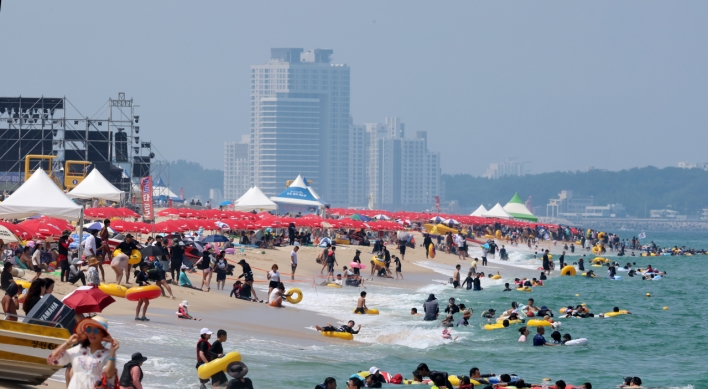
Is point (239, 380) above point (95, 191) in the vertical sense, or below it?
below

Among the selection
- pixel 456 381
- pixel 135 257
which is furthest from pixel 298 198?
pixel 456 381

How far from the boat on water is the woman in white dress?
5.57ft

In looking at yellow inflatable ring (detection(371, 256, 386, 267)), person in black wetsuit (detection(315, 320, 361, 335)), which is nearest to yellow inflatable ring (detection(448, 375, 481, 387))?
person in black wetsuit (detection(315, 320, 361, 335))

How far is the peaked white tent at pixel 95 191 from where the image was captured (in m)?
42.4

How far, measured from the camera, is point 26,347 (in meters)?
10.4

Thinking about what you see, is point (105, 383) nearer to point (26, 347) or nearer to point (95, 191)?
point (26, 347)

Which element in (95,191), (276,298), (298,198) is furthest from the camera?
(298,198)

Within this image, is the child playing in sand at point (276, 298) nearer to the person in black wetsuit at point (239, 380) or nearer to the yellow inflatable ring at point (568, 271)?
the person in black wetsuit at point (239, 380)

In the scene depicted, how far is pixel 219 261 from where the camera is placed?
1094 inches

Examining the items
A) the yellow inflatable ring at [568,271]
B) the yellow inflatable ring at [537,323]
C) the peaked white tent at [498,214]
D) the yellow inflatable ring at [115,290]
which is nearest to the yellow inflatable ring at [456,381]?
the yellow inflatable ring at [115,290]

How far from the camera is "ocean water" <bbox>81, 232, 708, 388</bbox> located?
16.4 meters

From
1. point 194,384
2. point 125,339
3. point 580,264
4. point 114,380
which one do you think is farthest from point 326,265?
point 114,380

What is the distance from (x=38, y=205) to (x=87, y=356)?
16.1 metres

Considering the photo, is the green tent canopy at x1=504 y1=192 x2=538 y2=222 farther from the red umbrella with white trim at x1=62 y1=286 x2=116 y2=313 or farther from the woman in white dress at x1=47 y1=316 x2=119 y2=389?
the woman in white dress at x1=47 y1=316 x2=119 y2=389
